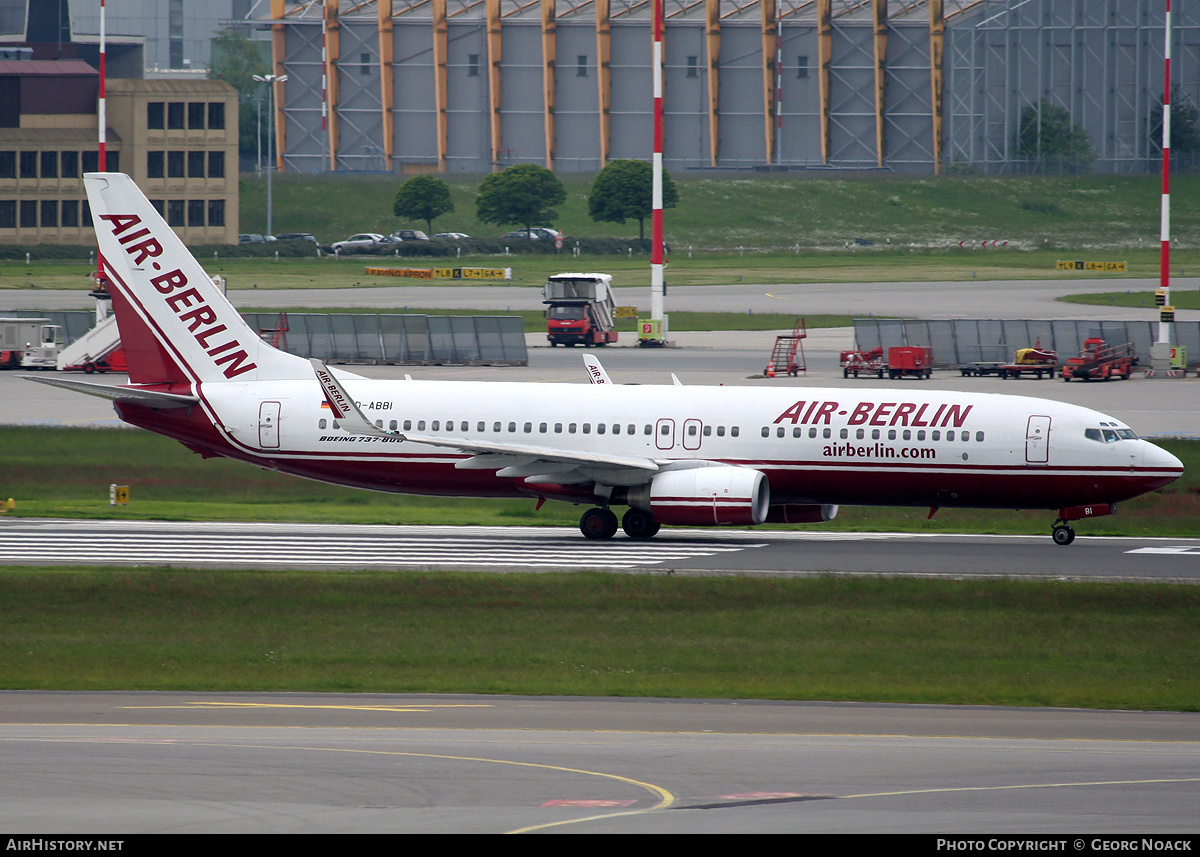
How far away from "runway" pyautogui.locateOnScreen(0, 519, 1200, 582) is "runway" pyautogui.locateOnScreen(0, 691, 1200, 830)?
42.4 ft

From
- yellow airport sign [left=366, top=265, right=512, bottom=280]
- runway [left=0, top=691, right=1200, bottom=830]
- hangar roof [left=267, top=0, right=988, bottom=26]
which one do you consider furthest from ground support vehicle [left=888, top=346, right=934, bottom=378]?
hangar roof [left=267, top=0, right=988, bottom=26]

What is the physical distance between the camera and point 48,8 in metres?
168

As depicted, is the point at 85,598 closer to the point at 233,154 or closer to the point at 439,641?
the point at 439,641

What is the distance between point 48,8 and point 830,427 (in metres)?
151

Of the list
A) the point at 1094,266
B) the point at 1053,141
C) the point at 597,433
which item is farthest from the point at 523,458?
the point at 1053,141

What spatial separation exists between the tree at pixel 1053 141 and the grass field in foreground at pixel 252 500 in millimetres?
136849

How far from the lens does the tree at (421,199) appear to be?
16775 centimetres

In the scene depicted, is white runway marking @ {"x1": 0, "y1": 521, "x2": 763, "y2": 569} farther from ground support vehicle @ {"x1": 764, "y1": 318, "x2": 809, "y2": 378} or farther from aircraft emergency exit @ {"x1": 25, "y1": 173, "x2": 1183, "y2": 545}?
ground support vehicle @ {"x1": 764, "y1": 318, "x2": 809, "y2": 378}

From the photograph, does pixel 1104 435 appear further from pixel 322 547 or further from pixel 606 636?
pixel 322 547

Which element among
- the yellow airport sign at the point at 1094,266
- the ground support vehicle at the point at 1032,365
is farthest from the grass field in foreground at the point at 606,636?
the yellow airport sign at the point at 1094,266

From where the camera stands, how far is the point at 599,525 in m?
40.9

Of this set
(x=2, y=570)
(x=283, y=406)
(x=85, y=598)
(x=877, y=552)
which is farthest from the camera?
(x=283, y=406)

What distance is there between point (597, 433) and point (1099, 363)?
42752 millimetres
